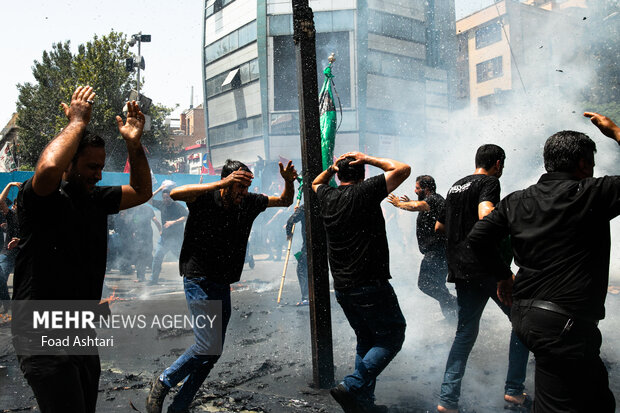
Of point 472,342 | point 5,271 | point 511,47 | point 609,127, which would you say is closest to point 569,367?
point 609,127

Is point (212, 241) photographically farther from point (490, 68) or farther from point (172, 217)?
point (490, 68)

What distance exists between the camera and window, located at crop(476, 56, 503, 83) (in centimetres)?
3556

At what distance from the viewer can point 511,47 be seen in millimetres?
23250

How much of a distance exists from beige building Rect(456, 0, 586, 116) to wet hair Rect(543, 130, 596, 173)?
12.3m

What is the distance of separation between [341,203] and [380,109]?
19.9 m

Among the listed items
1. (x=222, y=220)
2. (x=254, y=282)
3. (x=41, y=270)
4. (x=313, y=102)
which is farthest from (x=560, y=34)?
(x=41, y=270)

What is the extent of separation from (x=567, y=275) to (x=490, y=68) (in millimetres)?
37614

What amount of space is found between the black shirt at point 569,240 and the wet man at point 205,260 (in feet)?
5.76

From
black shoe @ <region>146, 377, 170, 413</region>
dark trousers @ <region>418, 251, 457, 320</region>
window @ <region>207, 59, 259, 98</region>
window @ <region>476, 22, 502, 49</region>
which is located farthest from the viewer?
window @ <region>476, 22, 502, 49</region>

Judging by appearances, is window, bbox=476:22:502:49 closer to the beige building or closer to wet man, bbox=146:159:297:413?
the beige building

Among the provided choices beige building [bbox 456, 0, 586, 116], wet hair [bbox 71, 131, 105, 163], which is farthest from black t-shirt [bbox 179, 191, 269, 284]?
beige building [bbox 456, 0, 586, 116]

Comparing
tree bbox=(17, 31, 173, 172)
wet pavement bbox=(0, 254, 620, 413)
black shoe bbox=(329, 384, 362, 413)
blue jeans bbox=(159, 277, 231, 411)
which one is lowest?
wet pavement bbox=(0, 254, 620, 413)

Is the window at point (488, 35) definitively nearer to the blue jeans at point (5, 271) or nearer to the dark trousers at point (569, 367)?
the blue jeans at point (5, 271)

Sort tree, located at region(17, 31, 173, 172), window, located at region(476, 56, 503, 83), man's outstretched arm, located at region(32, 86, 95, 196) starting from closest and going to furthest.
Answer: man's outstretched arm, located at region(32, 86, 95, 196) < tree, located at region(17, 31, 173, 172) < window, located at region(476, 56, 503, 83)
